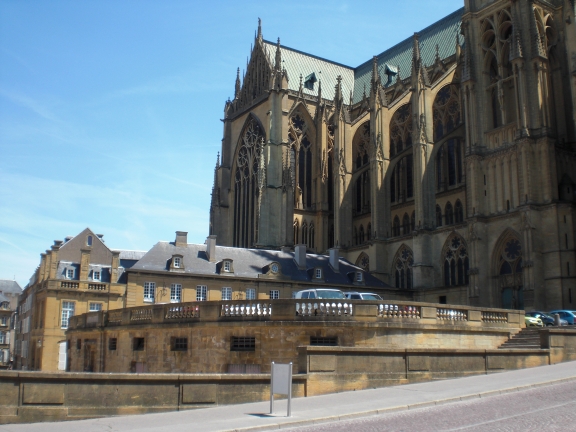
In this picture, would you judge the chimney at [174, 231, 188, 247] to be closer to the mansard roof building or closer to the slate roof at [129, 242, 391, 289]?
the slate roof at [129, 242, 391, 289]

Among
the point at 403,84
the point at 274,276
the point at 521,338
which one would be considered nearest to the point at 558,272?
the point at 521,338

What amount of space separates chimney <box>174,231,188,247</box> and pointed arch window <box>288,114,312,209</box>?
59.2 ft

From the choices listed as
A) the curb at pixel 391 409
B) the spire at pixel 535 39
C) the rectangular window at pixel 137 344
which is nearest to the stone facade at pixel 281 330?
the rectangular window at pixel 137 344

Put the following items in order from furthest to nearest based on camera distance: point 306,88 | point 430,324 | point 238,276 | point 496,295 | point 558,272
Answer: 1. point 306,88
2. point 238,276
3. point 496,295
4. point 558,272
5. point 430,324

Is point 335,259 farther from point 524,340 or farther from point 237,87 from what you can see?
point 237,87

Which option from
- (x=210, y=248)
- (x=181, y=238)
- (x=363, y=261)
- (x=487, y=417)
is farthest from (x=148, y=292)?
(x=487, y=417)

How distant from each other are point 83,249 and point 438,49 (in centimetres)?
3611

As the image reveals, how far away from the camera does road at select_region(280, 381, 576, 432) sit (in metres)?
12.3

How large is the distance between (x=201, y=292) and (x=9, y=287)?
6370 cm

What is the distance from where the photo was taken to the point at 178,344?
23.6m

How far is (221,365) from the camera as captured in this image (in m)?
22.1

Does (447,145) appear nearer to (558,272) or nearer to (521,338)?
(558,272)

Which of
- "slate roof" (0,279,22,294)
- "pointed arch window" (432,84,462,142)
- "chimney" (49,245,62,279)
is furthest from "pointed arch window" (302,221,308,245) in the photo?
"slate roof" (0,279,22,294)

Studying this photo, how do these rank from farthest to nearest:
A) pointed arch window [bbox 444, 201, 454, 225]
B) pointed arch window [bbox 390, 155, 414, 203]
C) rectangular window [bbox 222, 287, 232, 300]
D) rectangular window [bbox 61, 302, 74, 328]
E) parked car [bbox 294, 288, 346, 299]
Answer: pointed arch window [bbox 390, 155, 414, 203]
pointed arch window [bbox 444, 201, 454, 225]
rectangular window [bbox 222, 287, 232, 300]
rectangular window [bbox 61, 302, 74, 328]
parked car [bbox 294, 288, 346, 299]
